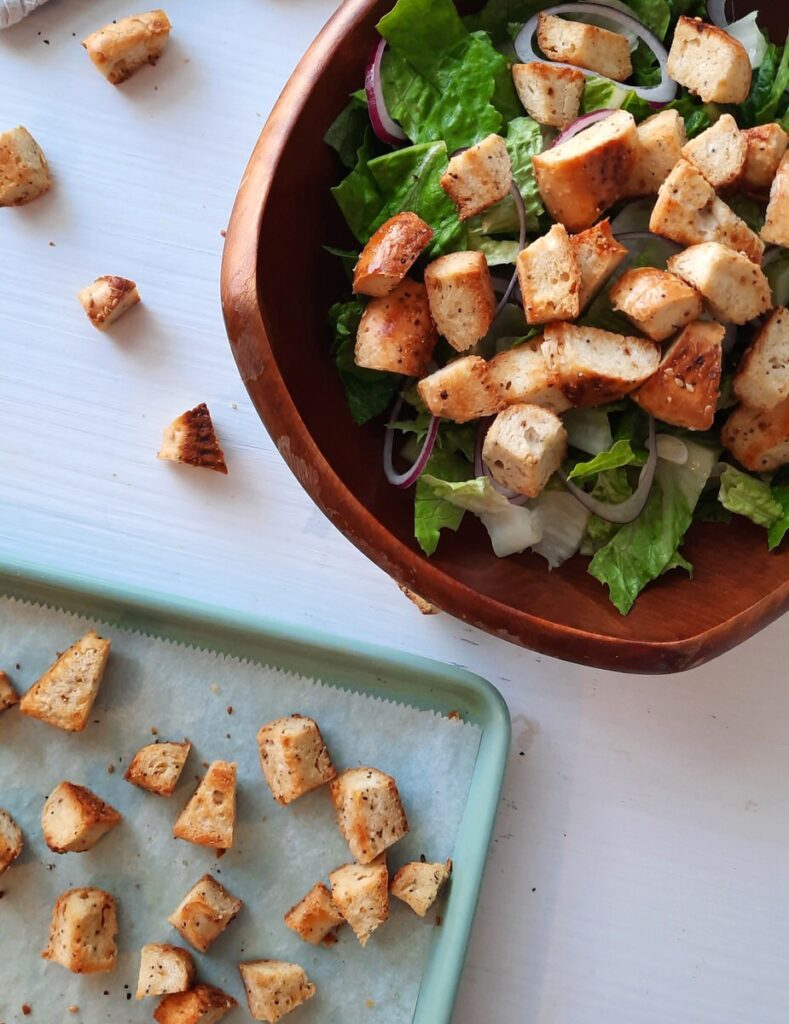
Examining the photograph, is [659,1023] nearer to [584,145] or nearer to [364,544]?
[364,544]

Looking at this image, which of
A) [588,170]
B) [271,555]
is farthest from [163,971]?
[588,170]

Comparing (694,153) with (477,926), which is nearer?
(694,153)

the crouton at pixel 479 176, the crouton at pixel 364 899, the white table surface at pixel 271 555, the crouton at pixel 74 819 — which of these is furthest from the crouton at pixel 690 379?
the crouton at pixel 74 819

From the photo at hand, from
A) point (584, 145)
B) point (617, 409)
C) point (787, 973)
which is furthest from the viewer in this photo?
point (787, 973)

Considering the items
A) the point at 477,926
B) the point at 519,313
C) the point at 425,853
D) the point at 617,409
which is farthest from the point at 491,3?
the point at 477,926

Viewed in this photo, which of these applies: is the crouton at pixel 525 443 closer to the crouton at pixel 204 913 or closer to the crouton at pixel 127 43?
the crouton at pixel 204 913

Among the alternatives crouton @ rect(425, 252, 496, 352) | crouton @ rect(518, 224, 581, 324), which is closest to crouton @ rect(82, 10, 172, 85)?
crouton @ rect(425, 252, 496, 352)

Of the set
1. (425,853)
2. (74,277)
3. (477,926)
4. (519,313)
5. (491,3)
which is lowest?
(477,926)

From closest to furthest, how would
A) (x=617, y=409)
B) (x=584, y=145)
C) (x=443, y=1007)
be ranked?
(x=584, y=145) < (x=617, y=409) < (x=443, y=1007)
